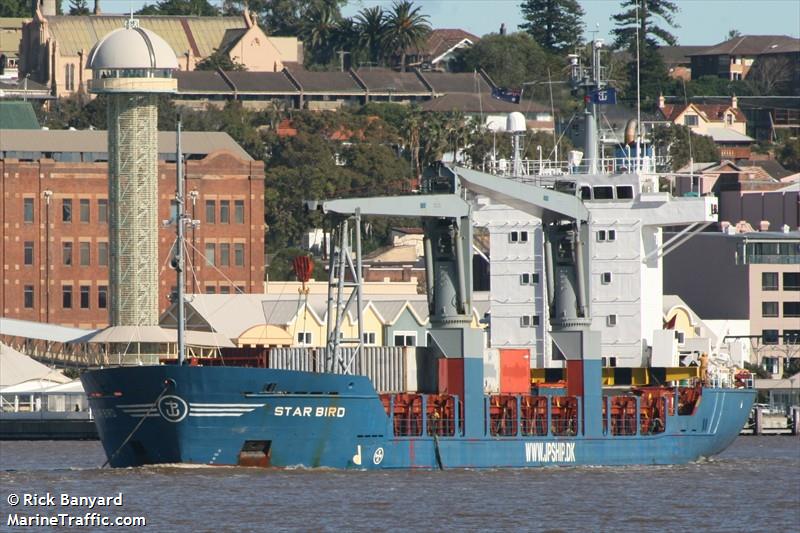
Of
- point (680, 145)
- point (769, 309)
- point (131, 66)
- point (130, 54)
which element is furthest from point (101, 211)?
point (680, 145)

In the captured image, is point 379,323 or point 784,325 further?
point 784,325

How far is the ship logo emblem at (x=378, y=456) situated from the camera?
61906 mm

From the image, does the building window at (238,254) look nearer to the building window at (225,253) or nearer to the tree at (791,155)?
the building window at (225,253)

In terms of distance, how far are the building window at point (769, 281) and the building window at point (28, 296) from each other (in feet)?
133

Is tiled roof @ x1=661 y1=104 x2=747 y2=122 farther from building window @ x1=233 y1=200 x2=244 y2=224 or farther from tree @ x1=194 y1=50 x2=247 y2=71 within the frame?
building window @ x1=233 y1=200 x2=244 y2=224

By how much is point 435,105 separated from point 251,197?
56.8m

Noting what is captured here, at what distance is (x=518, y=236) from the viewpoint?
76500mm

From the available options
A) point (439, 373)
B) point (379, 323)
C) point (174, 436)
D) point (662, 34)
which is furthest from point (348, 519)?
point (662, 34)

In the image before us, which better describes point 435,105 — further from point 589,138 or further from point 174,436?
point 174,436

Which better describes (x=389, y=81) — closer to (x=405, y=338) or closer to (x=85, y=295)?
(x=85, y=295)

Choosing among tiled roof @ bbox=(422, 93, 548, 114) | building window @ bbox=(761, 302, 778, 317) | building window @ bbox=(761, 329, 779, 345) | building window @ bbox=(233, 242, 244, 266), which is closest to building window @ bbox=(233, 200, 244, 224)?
building window @ bbox=(233, 242, 244, 266)

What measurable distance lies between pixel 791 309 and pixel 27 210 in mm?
42641

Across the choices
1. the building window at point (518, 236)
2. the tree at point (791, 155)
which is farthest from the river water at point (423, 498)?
the tree at point (791, 155)

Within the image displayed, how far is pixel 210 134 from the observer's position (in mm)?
130250
